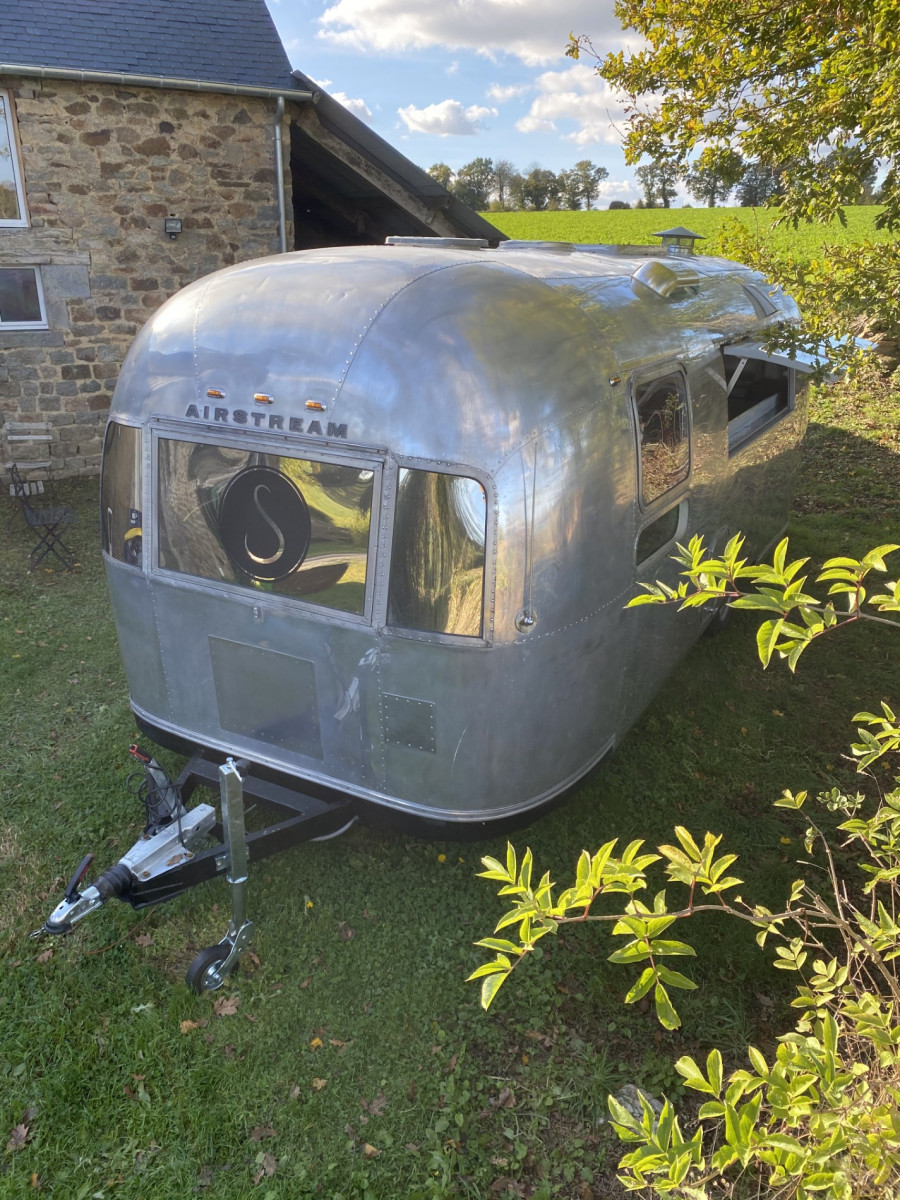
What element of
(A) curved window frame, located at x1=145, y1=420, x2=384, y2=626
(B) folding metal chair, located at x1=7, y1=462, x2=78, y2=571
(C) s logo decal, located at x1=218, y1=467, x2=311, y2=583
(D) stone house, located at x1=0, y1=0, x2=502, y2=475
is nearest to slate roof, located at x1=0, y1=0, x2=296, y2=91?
(D) stone house, located at x1=0, y1=0, x2=502, y2=475

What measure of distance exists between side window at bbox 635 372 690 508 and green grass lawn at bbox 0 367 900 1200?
1.98 metres

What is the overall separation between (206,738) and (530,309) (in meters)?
2.71

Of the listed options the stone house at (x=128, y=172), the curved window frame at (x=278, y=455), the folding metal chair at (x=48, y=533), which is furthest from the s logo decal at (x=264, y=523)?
the stone house at (x=128, y=172)

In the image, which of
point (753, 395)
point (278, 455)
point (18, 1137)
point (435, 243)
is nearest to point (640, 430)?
point (278, 455)

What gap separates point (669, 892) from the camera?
4523 mm

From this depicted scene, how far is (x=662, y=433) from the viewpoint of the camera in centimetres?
432

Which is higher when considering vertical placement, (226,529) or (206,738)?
(226,529)

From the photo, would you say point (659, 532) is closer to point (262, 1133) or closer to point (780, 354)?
point (780, 354)

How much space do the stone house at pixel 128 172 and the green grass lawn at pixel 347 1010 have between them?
654cm

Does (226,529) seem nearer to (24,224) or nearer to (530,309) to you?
(530,309)

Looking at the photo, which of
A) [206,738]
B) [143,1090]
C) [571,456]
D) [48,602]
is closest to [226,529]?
[206,738]

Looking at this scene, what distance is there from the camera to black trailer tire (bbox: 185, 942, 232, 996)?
143 inches

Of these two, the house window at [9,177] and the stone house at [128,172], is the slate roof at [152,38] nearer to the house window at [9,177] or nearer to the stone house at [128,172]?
the stone house at [128,172]

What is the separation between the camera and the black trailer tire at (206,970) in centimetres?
362
